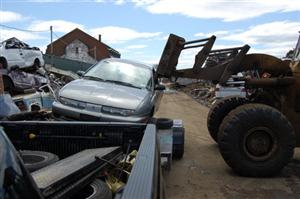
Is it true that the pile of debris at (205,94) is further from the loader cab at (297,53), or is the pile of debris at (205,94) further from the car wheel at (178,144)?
the car wheel at (178,144)

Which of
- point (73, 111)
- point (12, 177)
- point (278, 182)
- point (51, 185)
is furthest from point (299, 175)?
point (12, 177)

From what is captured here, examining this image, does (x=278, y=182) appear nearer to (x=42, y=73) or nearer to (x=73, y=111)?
(x=73, y=111)

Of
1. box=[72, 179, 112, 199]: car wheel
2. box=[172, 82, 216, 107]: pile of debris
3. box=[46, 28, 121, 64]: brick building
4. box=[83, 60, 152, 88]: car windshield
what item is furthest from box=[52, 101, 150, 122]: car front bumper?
box=[46, 28, 121, 64]: brick building

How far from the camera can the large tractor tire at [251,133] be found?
8086 mm

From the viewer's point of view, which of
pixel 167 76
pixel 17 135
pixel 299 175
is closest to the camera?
pixel 17 135

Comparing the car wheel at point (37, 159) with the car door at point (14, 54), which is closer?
the car wheel at point (37, 159)

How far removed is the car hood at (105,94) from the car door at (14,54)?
35.3 ft

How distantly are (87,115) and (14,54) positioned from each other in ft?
41.2

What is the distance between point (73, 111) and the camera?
361 inches

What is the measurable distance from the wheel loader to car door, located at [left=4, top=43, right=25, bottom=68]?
38.0ft

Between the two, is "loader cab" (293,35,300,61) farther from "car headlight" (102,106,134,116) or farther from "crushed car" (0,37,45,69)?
"crushed car" (0,37,45,69)

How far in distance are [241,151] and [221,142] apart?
349 millimetres

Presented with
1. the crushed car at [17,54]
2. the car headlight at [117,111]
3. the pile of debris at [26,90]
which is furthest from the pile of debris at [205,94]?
the car headlight at [117,111]

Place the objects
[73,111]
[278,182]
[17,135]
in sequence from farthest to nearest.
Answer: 1. [73,111]
2. [278,182]
3. [17,135]
